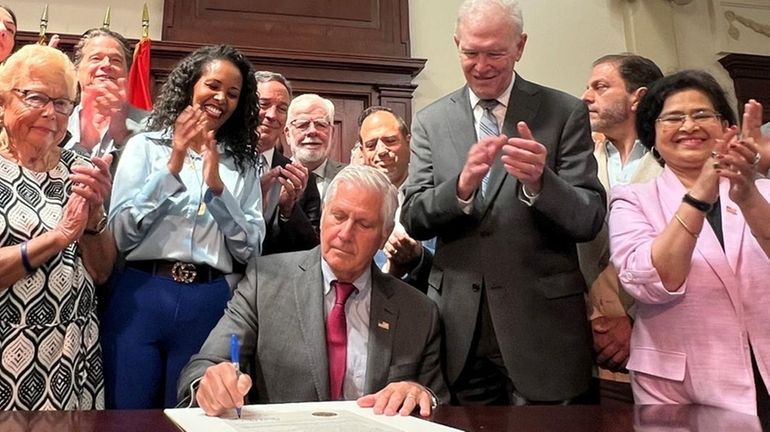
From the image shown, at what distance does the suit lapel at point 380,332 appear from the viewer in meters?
1.75

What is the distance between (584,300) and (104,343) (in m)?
1.34

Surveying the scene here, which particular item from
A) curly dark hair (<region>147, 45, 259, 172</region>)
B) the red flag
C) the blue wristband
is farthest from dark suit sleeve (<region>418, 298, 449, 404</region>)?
the red flag

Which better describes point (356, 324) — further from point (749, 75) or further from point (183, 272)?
point (749, 75)

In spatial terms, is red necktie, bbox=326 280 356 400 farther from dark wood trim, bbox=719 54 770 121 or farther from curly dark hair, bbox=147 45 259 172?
dark wood trim, bbox=719 54 770 121

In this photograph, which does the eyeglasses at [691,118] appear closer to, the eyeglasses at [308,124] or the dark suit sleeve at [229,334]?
the dark suit sleeve at [229,334]

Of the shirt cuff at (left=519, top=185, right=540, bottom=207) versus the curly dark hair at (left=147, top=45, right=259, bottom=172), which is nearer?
the shirt cuff at (left=519, top=185, right=540, bottom=207)

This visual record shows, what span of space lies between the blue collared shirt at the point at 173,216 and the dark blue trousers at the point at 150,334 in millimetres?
91

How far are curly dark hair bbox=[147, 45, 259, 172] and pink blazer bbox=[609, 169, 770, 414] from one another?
1211 millimetres

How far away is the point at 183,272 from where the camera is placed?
2.02 m

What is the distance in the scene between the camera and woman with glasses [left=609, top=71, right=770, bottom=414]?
174cm

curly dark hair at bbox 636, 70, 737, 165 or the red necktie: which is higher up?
curly dark hair at bbox 636, 70, 737, 165

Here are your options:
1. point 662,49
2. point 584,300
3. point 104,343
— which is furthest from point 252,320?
point 662,49

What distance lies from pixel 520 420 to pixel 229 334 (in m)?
0.75

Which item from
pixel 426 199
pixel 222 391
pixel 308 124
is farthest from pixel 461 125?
pixel 308 124
